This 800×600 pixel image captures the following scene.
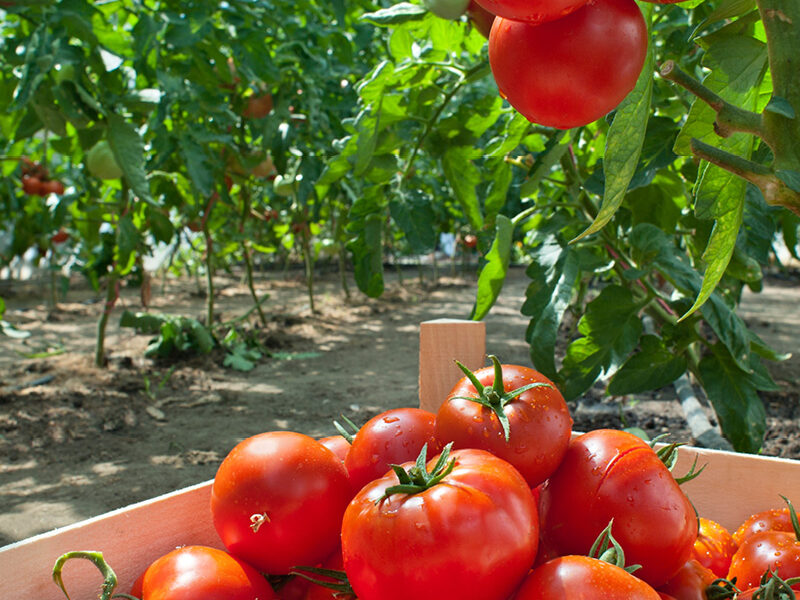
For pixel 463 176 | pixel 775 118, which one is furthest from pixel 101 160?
pixel 775 118

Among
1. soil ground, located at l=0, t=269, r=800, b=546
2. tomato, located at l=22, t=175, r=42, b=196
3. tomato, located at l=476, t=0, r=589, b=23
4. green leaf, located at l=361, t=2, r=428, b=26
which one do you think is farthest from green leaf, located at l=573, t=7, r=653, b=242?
tomato, located at l=22, t=175, r=42, b=196

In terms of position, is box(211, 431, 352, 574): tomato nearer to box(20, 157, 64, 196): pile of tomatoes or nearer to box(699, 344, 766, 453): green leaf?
box(699, 344, 766, 453): green leaf

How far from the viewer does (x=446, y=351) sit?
120 cm

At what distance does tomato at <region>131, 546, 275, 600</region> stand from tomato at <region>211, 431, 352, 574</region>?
0.10ft

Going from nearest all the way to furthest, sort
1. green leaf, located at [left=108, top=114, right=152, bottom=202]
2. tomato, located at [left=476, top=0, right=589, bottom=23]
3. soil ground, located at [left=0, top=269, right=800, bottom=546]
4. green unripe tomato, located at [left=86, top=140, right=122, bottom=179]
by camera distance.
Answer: tomato, located at [left=476, top=0, right=589, bottom=23], green leaf, located at [left=108, top=114, right=152, bottom=202], soil ground, located at [left=0, top=269, right=800, bottom=546], green unripe tomato, located at [left=86, top=140, right=122, bottom=179]

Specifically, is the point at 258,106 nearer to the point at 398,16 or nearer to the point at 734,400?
the point at 398,16

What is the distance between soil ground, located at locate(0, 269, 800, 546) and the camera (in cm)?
231

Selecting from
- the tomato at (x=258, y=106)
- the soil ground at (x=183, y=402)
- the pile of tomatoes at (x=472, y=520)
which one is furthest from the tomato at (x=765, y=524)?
the tomato at (x=258, y=106)

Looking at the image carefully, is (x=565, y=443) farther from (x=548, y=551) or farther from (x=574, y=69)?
(x=574, y=69)

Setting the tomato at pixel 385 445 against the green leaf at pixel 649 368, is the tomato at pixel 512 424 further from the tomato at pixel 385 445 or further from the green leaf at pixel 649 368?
the green leaf at pixel 649 368

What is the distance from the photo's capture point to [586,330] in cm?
160

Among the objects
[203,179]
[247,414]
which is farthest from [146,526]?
[247,414]

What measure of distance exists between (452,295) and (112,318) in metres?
3.91

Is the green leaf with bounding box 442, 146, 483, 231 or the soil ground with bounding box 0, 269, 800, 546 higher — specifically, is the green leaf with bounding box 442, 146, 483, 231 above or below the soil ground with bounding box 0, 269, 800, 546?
above
